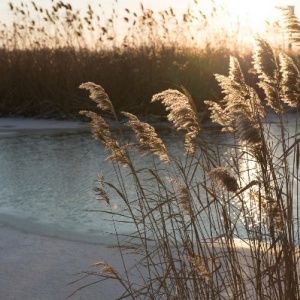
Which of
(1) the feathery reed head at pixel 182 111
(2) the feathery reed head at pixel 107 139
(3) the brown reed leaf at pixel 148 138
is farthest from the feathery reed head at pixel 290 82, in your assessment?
(2) the feathery reed head at pixel 107 139

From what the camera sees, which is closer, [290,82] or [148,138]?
[290,82]

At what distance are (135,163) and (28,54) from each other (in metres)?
5.92

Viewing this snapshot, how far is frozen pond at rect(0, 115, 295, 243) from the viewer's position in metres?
4.11

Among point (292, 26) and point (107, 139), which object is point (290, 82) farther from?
point (107, 139)

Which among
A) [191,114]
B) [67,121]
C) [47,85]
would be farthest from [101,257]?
[47,85]

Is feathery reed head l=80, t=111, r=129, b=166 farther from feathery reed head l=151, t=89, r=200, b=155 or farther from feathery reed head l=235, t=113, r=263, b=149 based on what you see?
feathery reed head l=235, t=113, r=263, b=149

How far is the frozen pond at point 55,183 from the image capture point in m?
4.11

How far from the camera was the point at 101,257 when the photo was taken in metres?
3.45

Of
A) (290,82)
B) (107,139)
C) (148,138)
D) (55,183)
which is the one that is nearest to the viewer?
(290,82)

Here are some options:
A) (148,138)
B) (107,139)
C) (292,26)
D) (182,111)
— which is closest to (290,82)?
(292,26)

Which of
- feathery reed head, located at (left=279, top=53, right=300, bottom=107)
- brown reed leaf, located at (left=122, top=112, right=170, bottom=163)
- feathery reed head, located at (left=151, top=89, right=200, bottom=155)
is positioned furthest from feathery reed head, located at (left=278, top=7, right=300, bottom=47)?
brown reed leaf, located at (left=122, top=112, right=170, bottom=163)

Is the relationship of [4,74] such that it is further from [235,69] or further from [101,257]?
[235,69]

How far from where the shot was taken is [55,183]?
5438 mm

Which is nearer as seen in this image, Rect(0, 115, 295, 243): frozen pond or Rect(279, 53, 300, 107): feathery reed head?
Rect(279, 53, 300, 107): feathery reed head
